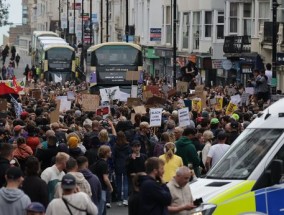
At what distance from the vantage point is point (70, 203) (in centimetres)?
1380

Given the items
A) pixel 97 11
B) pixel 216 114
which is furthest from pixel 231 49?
pixel 97 11

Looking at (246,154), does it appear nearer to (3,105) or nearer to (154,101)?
(3,105)

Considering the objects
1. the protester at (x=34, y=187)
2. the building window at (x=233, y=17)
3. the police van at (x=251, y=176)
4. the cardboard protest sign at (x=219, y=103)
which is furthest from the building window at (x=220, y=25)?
the police van at (x=251, y=176)

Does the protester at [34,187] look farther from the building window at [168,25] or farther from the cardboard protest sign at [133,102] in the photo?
the building window at [168,25]

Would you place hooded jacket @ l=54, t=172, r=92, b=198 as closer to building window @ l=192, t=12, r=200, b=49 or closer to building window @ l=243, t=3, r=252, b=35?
building window @ l=243, t=3, r=252, b=35

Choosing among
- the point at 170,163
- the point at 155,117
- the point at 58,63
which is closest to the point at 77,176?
the point at 170,163

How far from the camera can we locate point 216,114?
29109 millimetres

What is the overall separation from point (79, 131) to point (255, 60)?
2935 centimetres

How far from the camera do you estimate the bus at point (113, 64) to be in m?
54.2

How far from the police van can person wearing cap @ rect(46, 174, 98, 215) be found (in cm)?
129

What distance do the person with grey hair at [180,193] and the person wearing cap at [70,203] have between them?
111 centimetres

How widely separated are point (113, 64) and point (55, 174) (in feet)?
124

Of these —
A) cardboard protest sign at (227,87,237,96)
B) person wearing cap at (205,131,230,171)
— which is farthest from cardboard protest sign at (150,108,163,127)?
cardboard protest sign at (227,87,237,96)

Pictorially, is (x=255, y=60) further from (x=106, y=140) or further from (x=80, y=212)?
(x=80, y=212)
